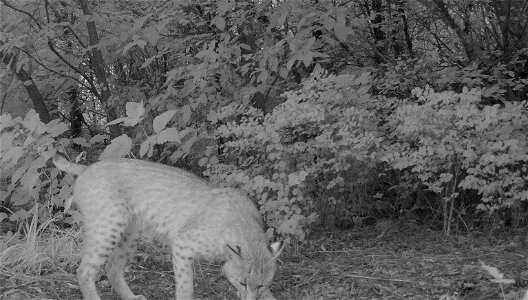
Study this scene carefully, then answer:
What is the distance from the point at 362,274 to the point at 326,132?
1345 millimetres

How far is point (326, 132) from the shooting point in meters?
6.14

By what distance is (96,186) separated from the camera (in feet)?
16.1

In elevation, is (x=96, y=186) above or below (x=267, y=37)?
below

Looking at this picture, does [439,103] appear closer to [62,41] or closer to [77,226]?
[77,226]

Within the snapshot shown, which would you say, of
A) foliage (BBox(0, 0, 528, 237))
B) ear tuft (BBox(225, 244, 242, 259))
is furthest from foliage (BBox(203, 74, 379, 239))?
ear tuft (BBox(225, 244, 242, 259))

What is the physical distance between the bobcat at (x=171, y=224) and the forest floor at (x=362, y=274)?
0.56m

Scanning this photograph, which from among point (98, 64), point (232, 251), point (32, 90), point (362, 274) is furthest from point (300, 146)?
point (32, 90)

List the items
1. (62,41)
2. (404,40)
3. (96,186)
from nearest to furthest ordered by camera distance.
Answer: (96,186), (404,40), (62,41)

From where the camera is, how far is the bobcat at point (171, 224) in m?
4.68

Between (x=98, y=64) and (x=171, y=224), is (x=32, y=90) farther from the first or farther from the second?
(x=171, y=224)

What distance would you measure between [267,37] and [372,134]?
216cm

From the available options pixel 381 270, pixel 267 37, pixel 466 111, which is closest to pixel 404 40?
pixel 267 37

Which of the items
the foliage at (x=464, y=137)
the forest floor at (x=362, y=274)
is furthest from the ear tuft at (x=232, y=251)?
the foliage at (x=464, y=137)

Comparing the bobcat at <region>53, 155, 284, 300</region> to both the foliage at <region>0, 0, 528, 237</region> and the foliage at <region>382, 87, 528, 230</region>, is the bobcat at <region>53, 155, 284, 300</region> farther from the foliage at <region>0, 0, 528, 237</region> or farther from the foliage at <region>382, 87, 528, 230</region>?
the foliage at <region>382, 87, 528, 230</region>
